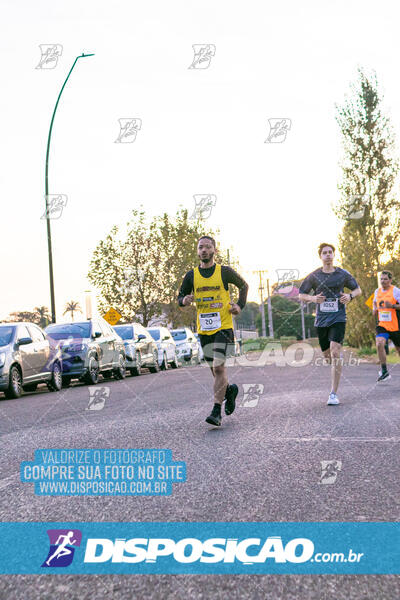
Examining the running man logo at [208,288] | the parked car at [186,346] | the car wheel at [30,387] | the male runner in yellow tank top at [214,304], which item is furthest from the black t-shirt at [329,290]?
the parked car at [186,346]

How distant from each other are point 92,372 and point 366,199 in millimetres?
15731

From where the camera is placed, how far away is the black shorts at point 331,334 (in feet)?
31.5

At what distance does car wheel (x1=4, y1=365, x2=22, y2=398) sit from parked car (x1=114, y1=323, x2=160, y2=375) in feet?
24.0

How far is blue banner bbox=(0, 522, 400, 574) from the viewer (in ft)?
10.9

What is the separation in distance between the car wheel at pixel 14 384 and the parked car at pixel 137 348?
7.31 metres

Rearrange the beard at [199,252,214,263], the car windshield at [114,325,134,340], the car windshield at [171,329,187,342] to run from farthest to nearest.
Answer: the car windshield at [171,329,187,342] → the car windshield at [114,325,134,340] → the beard at [199,252,214,263]

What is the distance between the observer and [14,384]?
14734 millimetres

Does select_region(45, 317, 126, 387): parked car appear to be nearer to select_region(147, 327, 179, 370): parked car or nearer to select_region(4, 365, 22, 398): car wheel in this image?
select_region(4, 365, 22, 398): car wheel

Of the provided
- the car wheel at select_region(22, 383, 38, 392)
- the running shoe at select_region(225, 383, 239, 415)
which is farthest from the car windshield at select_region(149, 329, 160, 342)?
the running shoe at select_region(225, 383, 239, 415)

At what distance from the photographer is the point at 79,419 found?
9.52m

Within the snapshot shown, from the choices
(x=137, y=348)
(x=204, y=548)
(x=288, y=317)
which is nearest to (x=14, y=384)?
(x=137, y=348)

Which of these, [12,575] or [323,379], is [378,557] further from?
[323,379]

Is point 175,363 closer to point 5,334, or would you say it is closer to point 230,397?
point 5,334

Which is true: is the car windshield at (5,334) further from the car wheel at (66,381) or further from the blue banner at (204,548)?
the blue banner at (204,548)
